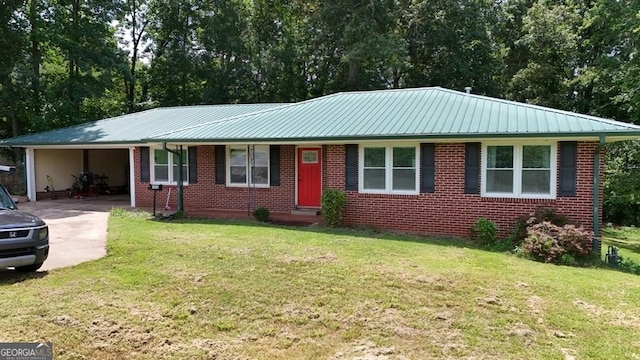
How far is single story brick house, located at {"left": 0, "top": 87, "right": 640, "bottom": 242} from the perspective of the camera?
32.4 ft

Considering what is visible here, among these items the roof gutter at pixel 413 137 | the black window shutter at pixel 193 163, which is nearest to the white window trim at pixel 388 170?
the roof gutter at pixel 413 137

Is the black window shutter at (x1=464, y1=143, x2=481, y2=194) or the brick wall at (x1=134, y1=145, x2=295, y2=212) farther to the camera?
the brick wall at (x1=134, y1=145, x2=295, y2=212)

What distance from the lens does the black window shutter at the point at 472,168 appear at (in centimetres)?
1062

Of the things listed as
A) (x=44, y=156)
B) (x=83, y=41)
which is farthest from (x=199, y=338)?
(x=83, y=41)

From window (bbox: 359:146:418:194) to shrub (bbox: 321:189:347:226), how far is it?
2.15 ft

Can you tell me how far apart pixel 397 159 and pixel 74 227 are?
27.7 ft

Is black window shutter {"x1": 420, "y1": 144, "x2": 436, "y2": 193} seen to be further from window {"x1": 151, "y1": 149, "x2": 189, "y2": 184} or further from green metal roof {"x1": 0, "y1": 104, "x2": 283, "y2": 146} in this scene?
window {"x1": 151, "y1": 149, "x2": 189, "y2": 184}

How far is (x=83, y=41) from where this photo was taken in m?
23.5

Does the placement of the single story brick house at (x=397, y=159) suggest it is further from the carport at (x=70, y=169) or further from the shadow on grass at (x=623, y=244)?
the shadow on grass at (x=623, y=244)

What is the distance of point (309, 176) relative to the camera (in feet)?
45.5

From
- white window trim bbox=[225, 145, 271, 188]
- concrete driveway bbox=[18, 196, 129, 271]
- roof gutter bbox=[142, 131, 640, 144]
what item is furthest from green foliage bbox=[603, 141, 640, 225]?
concrete driveway bbox=[18, 196, 129, 271]

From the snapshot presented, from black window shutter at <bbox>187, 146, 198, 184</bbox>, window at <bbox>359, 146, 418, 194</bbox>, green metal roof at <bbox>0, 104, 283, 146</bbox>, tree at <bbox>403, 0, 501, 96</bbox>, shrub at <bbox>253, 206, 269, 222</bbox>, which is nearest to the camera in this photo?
window at <bbox>359, 146, 418, 194</bbox>

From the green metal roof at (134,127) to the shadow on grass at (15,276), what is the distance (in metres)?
8.47

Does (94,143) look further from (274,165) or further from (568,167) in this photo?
(568,167)
